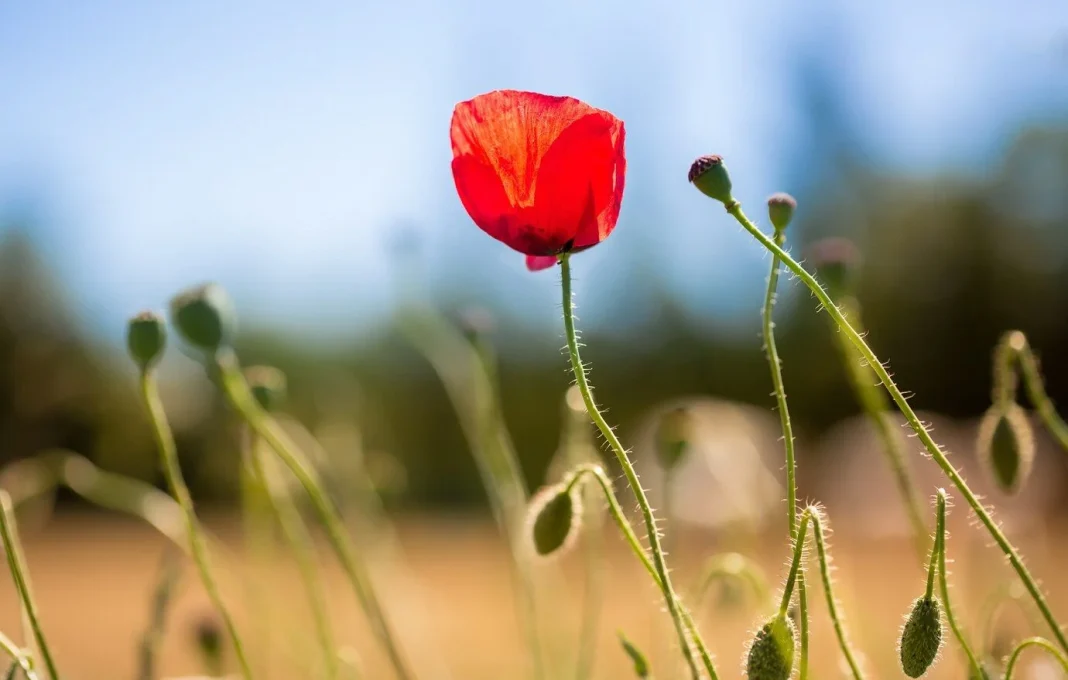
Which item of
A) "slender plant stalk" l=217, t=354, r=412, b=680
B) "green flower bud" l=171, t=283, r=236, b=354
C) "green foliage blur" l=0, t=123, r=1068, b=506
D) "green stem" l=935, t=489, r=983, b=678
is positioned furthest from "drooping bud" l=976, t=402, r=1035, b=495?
"green foliage blur" l=0, t=123, r=1068, b=506

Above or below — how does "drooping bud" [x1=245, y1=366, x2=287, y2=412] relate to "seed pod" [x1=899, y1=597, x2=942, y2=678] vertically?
above

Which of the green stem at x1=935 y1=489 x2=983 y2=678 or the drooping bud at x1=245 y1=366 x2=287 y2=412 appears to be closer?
the green stem at x1=935 y1=489 x2=983 y2=678

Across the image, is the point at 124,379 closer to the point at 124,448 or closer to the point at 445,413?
the point at 124,448

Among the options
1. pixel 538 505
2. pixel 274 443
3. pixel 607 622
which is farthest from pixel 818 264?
pixel 607 622

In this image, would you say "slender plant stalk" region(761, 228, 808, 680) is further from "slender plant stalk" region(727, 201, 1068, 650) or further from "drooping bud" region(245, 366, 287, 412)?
"drooping bud" region(245, 366, 287, 412)

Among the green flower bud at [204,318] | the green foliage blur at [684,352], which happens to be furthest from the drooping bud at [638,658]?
the green foliage blur at [684,352]
